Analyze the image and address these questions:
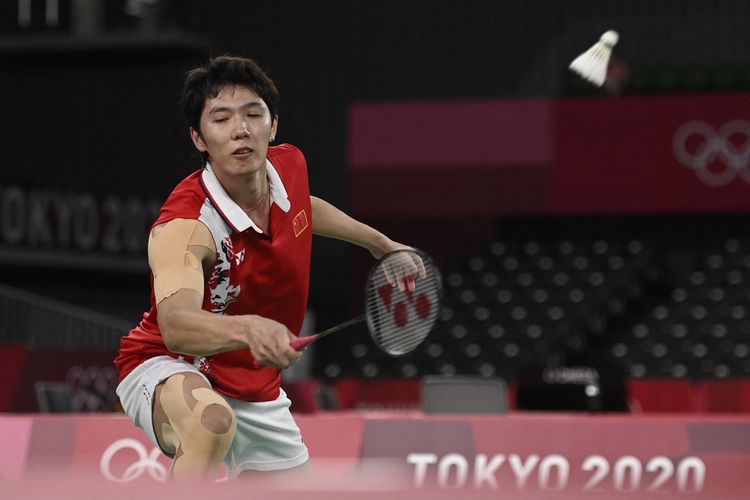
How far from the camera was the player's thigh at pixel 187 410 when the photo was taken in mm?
3244

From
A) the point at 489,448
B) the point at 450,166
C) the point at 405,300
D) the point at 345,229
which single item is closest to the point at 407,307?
the point at 405,300

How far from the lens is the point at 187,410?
3264 millimetres

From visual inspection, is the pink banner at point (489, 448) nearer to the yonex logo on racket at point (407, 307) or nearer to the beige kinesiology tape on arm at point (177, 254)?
the yonex logo on racket at point (407, 307)

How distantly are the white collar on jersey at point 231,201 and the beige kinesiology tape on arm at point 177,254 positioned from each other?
0.26ft

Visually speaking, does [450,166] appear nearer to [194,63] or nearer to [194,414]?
[194,63]

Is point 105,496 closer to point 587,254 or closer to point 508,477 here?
point 508,477

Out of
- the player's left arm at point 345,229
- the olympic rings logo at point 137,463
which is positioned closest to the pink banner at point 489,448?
the olympic rings logo at point 137,463

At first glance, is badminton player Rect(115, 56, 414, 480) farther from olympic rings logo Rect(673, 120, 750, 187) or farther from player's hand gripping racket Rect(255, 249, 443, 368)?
olympic rings logo Rect(673, 120, 750, 187)

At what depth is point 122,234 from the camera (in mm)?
19891

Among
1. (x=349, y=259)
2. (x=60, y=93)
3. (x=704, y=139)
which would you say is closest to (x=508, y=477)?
(x=704, y=139)

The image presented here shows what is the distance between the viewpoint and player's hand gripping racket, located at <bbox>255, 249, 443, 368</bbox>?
357 centimetres

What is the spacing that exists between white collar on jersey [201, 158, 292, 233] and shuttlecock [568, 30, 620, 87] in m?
1.24

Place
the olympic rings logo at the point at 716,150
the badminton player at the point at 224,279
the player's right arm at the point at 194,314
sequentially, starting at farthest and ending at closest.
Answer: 1. the olympic rings logo at the point at 716,150
2. the badminton player at the point at 224,279
3. the player's right arm at the point at 194,314

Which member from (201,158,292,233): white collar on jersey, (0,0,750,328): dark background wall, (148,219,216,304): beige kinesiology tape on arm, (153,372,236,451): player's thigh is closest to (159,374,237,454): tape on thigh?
(153,372,236,451): player's thigh
